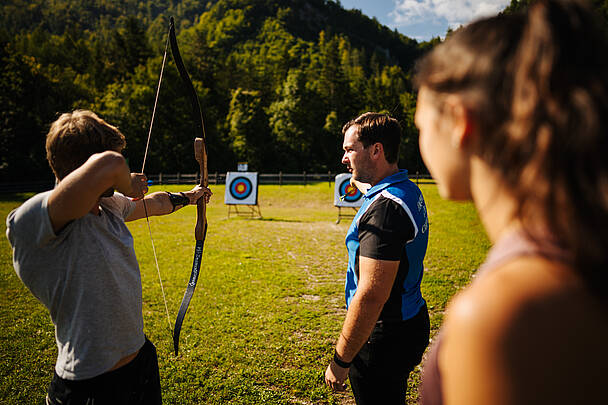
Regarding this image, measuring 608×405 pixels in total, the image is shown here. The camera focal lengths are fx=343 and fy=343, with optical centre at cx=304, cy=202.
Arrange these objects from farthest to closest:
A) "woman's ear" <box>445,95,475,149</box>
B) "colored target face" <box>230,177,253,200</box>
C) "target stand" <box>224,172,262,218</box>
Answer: "colored target face" <box>230,177,253,200</box> → "target stand" <box>224,172,262,218</box> → "woman's ear" <box>445,95,475,149</box>

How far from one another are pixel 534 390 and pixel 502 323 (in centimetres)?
8

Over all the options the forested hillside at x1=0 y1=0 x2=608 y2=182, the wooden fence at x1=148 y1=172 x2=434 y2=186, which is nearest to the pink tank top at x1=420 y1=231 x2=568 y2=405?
the forested hillside at x1=0 y1=0 x2=608 y2=182

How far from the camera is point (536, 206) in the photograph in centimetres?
44

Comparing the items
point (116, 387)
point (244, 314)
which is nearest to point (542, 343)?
point (116, 387)

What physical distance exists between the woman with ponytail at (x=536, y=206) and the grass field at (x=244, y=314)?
2.46 m

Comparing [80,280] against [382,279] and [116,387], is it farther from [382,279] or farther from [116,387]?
[382,279]

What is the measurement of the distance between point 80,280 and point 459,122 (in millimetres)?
1341

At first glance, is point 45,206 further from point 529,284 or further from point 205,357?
point 205,357

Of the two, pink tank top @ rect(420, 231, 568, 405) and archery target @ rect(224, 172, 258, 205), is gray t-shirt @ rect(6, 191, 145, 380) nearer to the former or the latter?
pink tank top @ rect(420, 231, 568, 405)

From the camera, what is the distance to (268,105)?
120 feet

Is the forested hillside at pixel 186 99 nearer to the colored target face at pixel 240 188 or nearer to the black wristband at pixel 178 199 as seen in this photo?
the colored target face at pixel 240 188

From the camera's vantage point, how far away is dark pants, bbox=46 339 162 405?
1.28 m

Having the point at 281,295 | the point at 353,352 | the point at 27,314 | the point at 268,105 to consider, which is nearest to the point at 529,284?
the point at 353,352

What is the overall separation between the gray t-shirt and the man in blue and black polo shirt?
2.89ft
